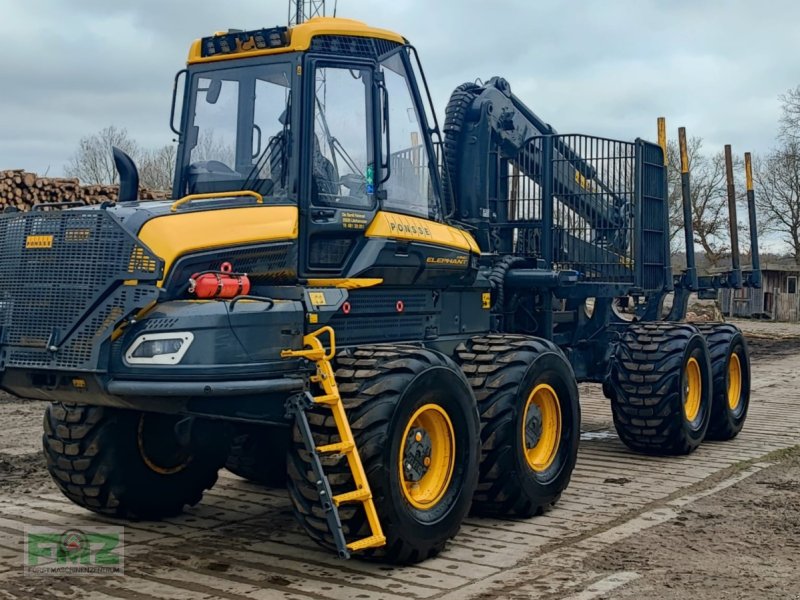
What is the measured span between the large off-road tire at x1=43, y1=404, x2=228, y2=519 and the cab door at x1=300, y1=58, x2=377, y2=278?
4.31ft

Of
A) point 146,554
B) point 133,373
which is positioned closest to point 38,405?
point 146,554

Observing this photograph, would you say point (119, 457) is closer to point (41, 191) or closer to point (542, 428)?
point (542, 428)

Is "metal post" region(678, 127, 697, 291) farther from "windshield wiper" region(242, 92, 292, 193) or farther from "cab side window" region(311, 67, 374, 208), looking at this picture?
"windshield wiper" region(242, 92, 292, 193)

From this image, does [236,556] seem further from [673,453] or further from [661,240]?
[661,240]

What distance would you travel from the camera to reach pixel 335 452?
225 inches

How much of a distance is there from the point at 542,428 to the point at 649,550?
157 centimetres

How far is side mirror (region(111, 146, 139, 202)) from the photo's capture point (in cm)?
710

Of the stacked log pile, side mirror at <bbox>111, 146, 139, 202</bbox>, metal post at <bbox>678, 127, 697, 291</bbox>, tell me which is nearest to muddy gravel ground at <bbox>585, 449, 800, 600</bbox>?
side mirror at <bbox>111, 146, 139, 202</bbox>

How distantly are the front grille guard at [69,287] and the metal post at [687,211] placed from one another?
6981 mm

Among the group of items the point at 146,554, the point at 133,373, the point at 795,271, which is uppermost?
the point at 795,271

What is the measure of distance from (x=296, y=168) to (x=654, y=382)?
183 inches

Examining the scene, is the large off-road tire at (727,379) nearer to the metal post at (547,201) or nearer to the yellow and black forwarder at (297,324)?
the metal post at (547,201)

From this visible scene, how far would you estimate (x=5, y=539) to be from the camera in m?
6.70

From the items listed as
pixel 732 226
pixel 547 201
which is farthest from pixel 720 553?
pixel 732 226
